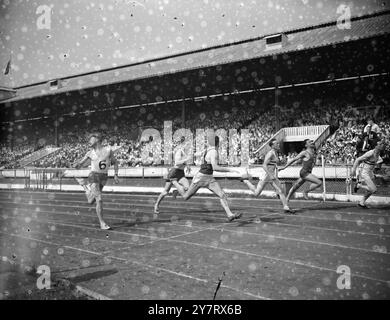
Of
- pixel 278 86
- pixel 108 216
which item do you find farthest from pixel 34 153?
pixel 108 216

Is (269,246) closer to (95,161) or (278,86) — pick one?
(95,161)

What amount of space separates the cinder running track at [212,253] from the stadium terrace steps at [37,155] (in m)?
29.0

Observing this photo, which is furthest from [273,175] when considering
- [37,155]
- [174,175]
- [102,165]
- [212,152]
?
[37,155]

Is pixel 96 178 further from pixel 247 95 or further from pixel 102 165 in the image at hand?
pixel 247 95

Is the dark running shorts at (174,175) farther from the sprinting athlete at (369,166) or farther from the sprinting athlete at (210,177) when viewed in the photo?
the sprinting athlete at (369,166)

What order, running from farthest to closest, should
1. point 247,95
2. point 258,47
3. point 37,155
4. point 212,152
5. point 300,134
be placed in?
point 37,155, point 247,95, point 258,47, point 300,134, point 212,152

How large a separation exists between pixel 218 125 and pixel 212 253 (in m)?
24.0

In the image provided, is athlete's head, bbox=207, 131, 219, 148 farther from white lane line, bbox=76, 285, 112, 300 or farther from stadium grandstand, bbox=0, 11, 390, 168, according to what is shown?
stadium grandstand, bbox=0, 11, 390, 168

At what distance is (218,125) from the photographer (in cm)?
2881

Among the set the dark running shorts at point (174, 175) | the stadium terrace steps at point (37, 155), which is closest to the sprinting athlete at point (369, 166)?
the dark running shorts at point (174, 175)

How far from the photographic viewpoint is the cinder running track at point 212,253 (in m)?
3.74

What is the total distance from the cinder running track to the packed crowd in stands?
13.3 meters

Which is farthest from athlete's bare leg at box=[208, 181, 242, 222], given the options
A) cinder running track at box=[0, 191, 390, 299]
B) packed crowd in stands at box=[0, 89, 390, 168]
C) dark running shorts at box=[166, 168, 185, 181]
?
packed crowd in stands at box=[0, 89, 390, 168]
